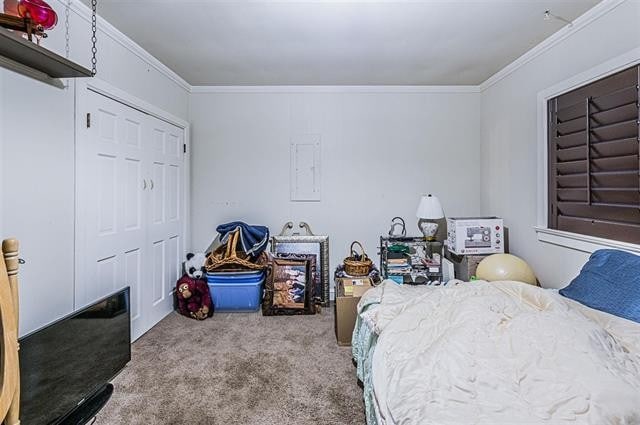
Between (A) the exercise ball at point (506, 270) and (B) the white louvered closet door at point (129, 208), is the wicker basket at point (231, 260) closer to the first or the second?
(B) the white louvered closet door at point (129, 208)

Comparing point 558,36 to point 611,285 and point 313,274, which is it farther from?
point 313,274

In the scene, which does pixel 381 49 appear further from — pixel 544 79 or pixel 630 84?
pixel 630 84

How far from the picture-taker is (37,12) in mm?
1715

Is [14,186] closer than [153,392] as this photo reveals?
Yes

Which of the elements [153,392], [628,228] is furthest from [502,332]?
[153,392]

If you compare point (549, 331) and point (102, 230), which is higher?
point (102, 230)

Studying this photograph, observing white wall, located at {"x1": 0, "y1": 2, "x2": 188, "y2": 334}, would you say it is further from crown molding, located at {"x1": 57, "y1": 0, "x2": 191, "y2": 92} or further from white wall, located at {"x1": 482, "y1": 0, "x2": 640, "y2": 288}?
white wall, located at {"x1": 482, "y1": 0, "x2": 640, "y2": 288}

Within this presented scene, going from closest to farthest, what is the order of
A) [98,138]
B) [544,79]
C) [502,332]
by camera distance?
[502,332] → [98,138] → [544,79]

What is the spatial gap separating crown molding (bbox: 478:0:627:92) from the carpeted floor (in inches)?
114

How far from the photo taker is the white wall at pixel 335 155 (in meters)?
4.15

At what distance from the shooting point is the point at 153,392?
222cm

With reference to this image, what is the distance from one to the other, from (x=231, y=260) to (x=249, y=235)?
33 cm

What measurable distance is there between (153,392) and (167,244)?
166cm

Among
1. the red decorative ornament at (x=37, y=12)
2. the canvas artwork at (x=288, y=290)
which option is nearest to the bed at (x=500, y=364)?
the canvas artwork at (x=288, y=290)
